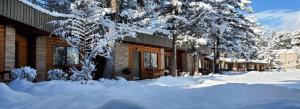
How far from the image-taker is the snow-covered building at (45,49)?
570 inches

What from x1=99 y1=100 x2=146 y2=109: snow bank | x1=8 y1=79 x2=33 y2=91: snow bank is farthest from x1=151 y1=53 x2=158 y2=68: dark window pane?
x1=99 y1=100 x2=146 y2=109: snow bank

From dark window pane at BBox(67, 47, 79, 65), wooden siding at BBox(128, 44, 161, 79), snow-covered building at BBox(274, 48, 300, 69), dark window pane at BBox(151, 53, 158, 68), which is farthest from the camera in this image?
snow-covered building at BBox(274, 48, 300, 69)

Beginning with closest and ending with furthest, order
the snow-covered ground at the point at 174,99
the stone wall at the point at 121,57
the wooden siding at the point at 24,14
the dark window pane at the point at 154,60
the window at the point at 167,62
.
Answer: the snow-covered ground at the point at 174,99, the wooden siding at the point at 24,14, the stone wall at the point at 121,57, the dark window pane at the point at 154,60, the window at the point at 167,62

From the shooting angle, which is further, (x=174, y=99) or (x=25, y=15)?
(x=25, y=15)

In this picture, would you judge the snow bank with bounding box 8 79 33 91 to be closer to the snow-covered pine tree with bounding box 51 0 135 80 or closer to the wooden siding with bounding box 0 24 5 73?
the wooden siding with bounding box 0 24 5 73

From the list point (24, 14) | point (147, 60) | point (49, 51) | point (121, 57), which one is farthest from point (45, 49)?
point (147, 60)

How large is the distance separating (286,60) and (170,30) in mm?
60372

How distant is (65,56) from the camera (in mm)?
20469

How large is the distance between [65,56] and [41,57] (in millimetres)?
1847

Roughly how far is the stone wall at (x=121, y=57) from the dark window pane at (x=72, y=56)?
8.46 ft

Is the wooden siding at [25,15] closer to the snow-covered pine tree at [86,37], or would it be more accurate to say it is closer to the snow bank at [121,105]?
the snow-covered pine tree at [86,37]

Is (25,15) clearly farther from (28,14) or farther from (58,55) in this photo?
(58,55)

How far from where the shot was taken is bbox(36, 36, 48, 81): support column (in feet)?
61.1

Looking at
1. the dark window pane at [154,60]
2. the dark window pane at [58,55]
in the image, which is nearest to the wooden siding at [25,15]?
the dark window pane at [58,55]
